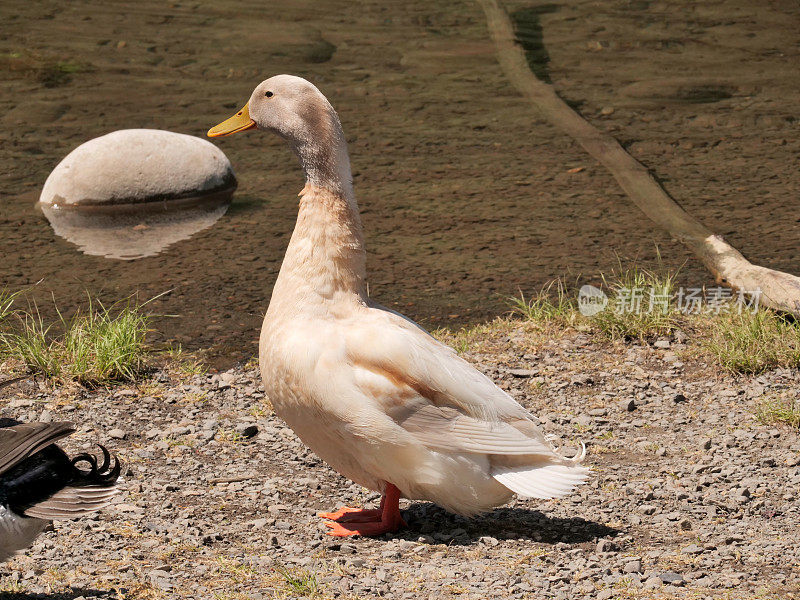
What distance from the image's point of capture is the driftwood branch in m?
6.55

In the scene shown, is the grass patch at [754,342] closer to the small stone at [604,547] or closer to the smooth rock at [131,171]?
the small stone at [604,547]

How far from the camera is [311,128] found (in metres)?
4.45

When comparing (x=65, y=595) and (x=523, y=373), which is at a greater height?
(x=65, y=595)

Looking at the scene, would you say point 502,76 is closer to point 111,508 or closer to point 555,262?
point 555,262

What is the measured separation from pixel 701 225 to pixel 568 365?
9.41 ft

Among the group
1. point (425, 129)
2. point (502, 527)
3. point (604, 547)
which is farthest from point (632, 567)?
point (425, 129)

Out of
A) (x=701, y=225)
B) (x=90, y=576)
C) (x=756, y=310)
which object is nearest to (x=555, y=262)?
(x=701, y=225)

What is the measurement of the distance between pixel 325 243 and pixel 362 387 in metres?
0.66

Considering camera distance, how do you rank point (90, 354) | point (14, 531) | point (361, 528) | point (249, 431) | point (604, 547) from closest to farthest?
point (14, 531)
point (604, 547)
point (361, 528)
point (249, 431)
point (90, 354)

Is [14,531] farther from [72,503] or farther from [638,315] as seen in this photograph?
[638,315]

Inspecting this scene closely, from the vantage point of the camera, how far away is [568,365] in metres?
6.15

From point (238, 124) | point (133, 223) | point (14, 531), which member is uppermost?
point (238, 124)

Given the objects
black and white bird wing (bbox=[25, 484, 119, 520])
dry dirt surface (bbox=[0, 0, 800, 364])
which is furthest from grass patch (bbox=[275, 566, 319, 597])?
dry dirt surface (bbox=[0, 0, 800, 364])

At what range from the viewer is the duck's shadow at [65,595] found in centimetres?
377
